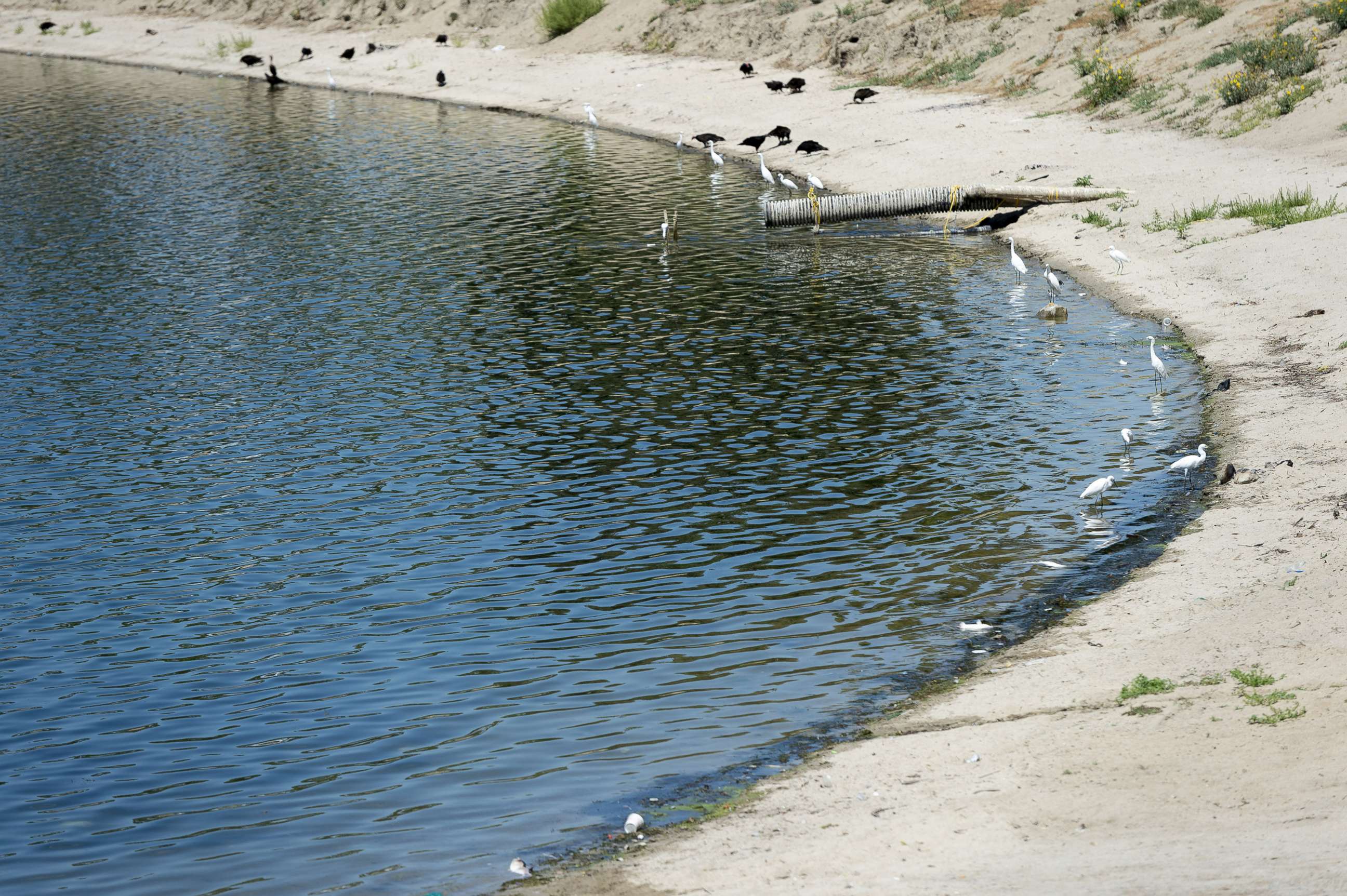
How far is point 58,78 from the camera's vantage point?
73.9 metres

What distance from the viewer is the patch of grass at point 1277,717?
10.7 metres

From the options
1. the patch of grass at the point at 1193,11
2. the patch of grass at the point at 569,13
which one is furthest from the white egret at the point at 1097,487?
the patch of grass at the point at 569,13

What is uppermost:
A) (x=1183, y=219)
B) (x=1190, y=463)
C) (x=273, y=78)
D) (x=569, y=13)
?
(x=569, y=13)

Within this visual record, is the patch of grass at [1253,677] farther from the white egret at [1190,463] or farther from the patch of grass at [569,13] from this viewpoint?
the patch of grass at [569,13]

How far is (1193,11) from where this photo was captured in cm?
4122

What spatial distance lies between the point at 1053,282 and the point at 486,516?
13.4 metres

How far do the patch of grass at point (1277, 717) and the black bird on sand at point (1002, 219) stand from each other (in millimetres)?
23154

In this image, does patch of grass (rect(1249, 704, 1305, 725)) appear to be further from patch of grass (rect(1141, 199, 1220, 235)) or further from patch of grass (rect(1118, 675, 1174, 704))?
patch of grass (rect(1141, 199, 1220, 235))

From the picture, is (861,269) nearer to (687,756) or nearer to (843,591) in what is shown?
(843,591)

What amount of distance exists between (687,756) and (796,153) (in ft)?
110

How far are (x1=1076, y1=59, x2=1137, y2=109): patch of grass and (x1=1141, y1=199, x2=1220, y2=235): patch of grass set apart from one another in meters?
10.6

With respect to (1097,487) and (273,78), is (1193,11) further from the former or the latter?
(273,78)

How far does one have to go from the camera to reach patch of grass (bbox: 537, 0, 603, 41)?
64375 mm

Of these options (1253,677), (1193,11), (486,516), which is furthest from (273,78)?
(1253,677)
